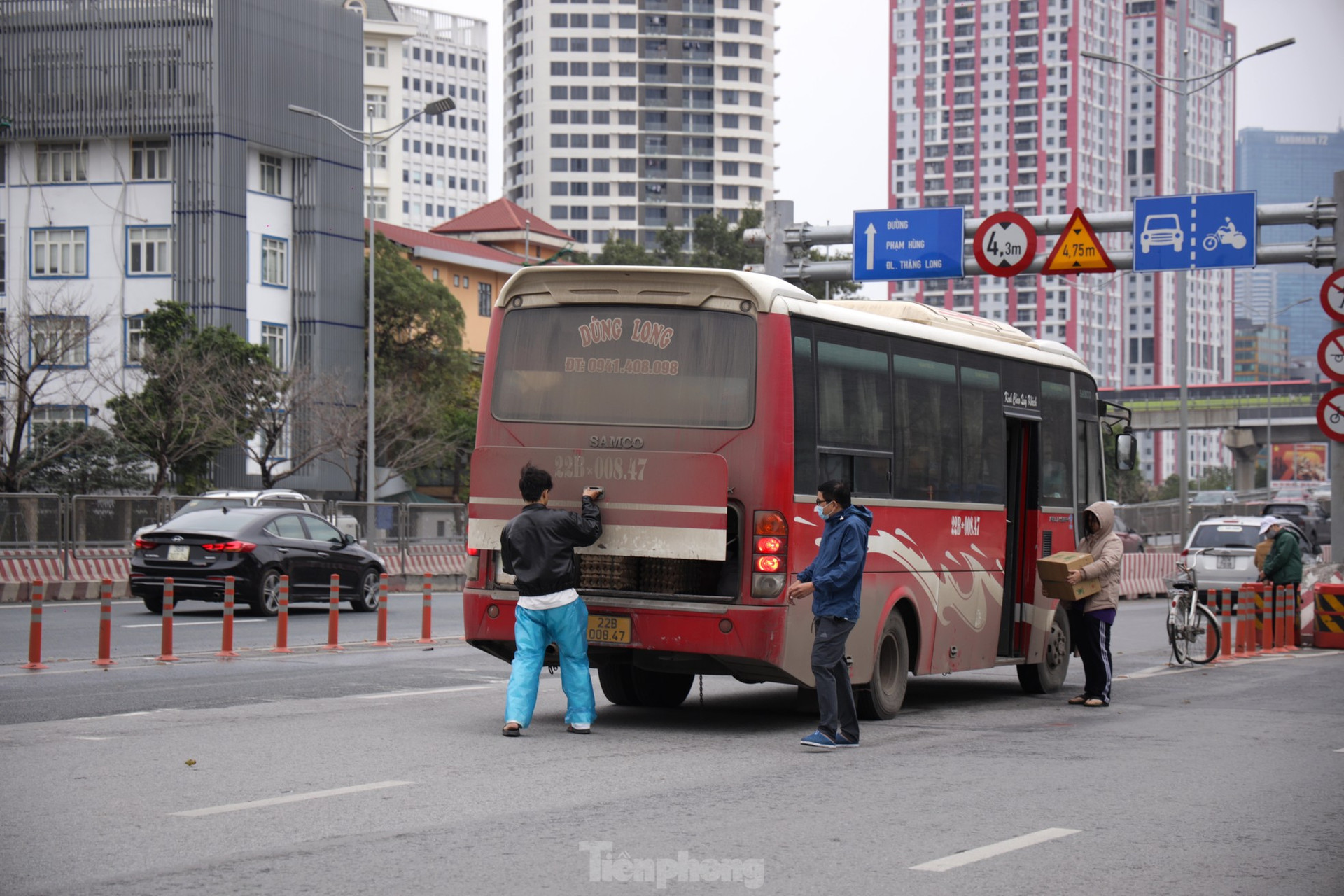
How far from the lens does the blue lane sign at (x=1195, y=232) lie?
996 inches

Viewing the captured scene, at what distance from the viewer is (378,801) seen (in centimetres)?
826

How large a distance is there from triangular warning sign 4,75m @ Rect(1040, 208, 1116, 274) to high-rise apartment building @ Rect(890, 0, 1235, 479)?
164 m

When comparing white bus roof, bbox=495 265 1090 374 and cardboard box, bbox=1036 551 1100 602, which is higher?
white bus roof, bbox=495 265 1090 374

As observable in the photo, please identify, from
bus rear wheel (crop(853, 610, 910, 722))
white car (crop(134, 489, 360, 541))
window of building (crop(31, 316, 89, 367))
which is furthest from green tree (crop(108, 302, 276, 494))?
bus rear wheel (crop(853, 610, 910, 722))

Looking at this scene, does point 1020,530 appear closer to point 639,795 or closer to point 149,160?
point 639,795

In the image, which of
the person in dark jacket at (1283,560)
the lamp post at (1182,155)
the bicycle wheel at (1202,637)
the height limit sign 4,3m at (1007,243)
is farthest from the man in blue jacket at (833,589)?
the lamp post at (1182,155)

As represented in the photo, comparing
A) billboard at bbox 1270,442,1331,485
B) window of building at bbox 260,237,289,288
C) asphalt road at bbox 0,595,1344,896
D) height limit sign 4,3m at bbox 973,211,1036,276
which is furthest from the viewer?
billboard at bbox 1270,442,1331,485

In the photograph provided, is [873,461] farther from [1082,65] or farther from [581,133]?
[1082,65]

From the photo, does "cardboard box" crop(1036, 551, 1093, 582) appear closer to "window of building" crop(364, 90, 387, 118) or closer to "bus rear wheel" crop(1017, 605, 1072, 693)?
"bus rear wheel" crop(1017, 605, 1072, 693)

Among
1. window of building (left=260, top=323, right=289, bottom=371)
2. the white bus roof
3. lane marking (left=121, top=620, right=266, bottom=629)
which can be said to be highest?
window of building (left=260, top=323, right=289, bottom=371)

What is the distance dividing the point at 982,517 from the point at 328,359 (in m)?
51.7

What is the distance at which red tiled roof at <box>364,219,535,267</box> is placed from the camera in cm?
8275

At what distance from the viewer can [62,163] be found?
5953 cm

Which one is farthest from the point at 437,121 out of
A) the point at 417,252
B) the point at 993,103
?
the point at 417,252
